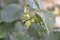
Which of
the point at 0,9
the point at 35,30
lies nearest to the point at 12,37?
the point at 35,30

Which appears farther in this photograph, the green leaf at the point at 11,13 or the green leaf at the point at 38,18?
the green leaf at the point at 11,13

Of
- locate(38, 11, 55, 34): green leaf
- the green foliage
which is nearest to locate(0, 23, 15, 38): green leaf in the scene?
the green foliage

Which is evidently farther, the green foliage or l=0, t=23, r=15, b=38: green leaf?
l=0, t=23, r=15, b=38: green leaf

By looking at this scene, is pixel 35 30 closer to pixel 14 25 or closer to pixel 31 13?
pixel 31 13

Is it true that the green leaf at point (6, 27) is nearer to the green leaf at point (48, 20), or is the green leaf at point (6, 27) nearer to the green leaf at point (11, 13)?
the green leaf at point (11, 13)

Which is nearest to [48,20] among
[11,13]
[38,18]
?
[38,18]

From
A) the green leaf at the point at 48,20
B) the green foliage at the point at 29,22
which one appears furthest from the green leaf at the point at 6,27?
the green leaf at the point at 48,20

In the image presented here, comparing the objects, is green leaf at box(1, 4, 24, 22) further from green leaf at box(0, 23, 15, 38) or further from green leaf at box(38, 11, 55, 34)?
green leaf at box(38, 11, 55, 34)

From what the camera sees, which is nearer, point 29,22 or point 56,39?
point 29,22
